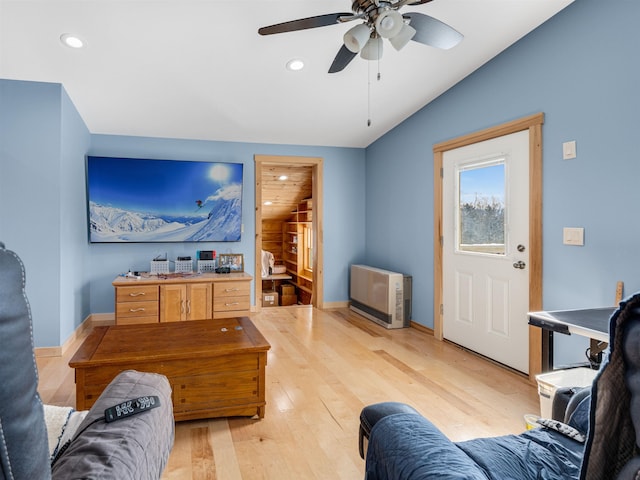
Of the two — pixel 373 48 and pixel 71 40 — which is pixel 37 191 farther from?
pixel 373 48

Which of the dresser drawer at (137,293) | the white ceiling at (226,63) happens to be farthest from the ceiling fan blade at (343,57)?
the dresser drawer at (137,293)

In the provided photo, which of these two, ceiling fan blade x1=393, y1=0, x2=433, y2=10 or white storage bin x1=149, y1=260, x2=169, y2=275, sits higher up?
ceiling fan blade x1=393, y1=0, x2=433, y2=10

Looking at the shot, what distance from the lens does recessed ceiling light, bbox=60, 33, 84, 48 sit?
3.05 m

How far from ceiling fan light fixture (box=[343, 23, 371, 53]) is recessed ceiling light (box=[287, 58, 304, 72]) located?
141cm

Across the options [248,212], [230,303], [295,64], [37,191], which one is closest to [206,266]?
[230,303]

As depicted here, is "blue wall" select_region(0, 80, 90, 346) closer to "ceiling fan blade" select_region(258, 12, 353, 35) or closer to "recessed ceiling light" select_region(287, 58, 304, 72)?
"recessed ceiling light" select_region(287, 58, 304, 72)

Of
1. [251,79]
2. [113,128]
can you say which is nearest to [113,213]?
[113,128]

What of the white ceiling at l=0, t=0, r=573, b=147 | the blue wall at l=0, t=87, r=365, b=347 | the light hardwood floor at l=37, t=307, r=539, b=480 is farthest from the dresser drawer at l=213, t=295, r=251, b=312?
the white ceiling at l=0, t=0, r=573, b=147

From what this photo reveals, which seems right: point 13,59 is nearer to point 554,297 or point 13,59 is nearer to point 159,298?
point 159,298

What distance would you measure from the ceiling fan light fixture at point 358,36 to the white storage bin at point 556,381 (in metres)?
2.09

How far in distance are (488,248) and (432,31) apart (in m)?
2.00

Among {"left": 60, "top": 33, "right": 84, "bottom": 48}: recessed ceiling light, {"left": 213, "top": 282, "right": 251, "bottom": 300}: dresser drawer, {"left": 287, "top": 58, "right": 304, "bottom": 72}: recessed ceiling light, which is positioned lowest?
{"left": 213, "top": 282, "right": 251, "bottom": 300}: dresser drawer

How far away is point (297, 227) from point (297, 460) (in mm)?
6302

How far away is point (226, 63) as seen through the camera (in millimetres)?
3619
